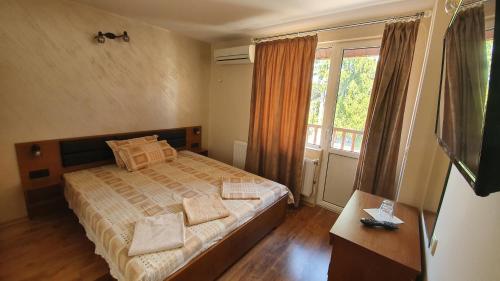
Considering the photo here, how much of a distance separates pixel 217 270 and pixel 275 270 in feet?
1.76

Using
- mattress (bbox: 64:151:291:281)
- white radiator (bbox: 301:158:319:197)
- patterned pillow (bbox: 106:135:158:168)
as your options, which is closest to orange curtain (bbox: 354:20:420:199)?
white radiator (bbox: 301:158:319:197)

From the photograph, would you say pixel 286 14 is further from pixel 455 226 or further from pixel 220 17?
pixel 455 226

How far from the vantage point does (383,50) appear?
212cm

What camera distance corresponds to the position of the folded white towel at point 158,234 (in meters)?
1.33

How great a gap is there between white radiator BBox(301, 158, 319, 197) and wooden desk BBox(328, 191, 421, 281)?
126 centimetres

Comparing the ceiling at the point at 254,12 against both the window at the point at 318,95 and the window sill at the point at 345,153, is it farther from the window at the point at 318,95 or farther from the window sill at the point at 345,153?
the window sill at the point at 345,153

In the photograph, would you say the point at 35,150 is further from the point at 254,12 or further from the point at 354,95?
the point at 354,95

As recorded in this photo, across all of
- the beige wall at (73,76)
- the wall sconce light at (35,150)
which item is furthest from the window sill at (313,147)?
the wall sconce light at (35,150)

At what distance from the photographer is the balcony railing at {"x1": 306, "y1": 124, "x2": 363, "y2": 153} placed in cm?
260

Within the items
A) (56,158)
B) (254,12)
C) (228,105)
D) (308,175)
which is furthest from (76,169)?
(308,175)

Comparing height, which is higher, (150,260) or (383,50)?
(383,50)

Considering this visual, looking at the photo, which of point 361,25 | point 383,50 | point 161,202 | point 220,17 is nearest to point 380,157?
point 383,50

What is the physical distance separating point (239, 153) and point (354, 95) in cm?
189

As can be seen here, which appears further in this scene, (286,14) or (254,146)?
(254,146)
